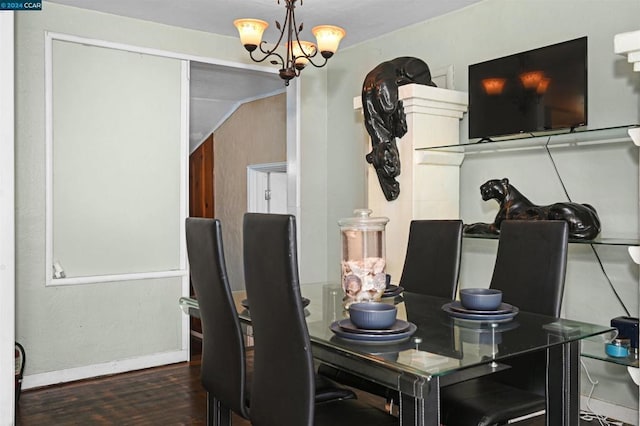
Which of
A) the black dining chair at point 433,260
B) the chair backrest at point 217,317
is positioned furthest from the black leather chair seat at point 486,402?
the chair backrest at point 217,317

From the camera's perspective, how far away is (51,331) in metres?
3.83

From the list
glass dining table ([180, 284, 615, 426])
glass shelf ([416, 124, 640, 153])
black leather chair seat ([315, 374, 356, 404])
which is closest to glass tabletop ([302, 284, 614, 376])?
glass dining table ([180, 284, 615, 426])

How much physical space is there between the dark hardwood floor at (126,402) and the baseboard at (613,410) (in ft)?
1.03

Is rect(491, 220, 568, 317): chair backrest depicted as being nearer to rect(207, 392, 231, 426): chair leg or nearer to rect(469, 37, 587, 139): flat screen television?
rect(469, 37, 587, 139): flat screen television

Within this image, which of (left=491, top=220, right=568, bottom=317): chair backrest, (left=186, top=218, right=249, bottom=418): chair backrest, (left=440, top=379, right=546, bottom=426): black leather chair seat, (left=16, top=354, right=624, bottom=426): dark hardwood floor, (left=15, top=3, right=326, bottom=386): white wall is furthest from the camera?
(left=15, top=3, right=326, bottom=386): white wall

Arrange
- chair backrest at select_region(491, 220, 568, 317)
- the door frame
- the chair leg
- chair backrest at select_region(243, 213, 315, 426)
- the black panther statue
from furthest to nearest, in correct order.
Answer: the door frame → the black panther statue → the chair leg → chair backrest at select_region(491, 220, 568, 317) → chair backrest at select_region(243, 213, 315, 426)

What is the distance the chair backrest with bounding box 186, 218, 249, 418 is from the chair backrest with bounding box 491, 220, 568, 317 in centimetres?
115

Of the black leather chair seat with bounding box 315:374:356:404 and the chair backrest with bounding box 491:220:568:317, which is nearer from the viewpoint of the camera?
the black leather chair seat with bounding box 315:374:356:404

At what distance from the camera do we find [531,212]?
3.13 metres

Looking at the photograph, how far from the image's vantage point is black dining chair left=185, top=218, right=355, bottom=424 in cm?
201

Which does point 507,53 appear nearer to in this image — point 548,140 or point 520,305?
point 548,140

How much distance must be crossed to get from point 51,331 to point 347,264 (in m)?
2.61
